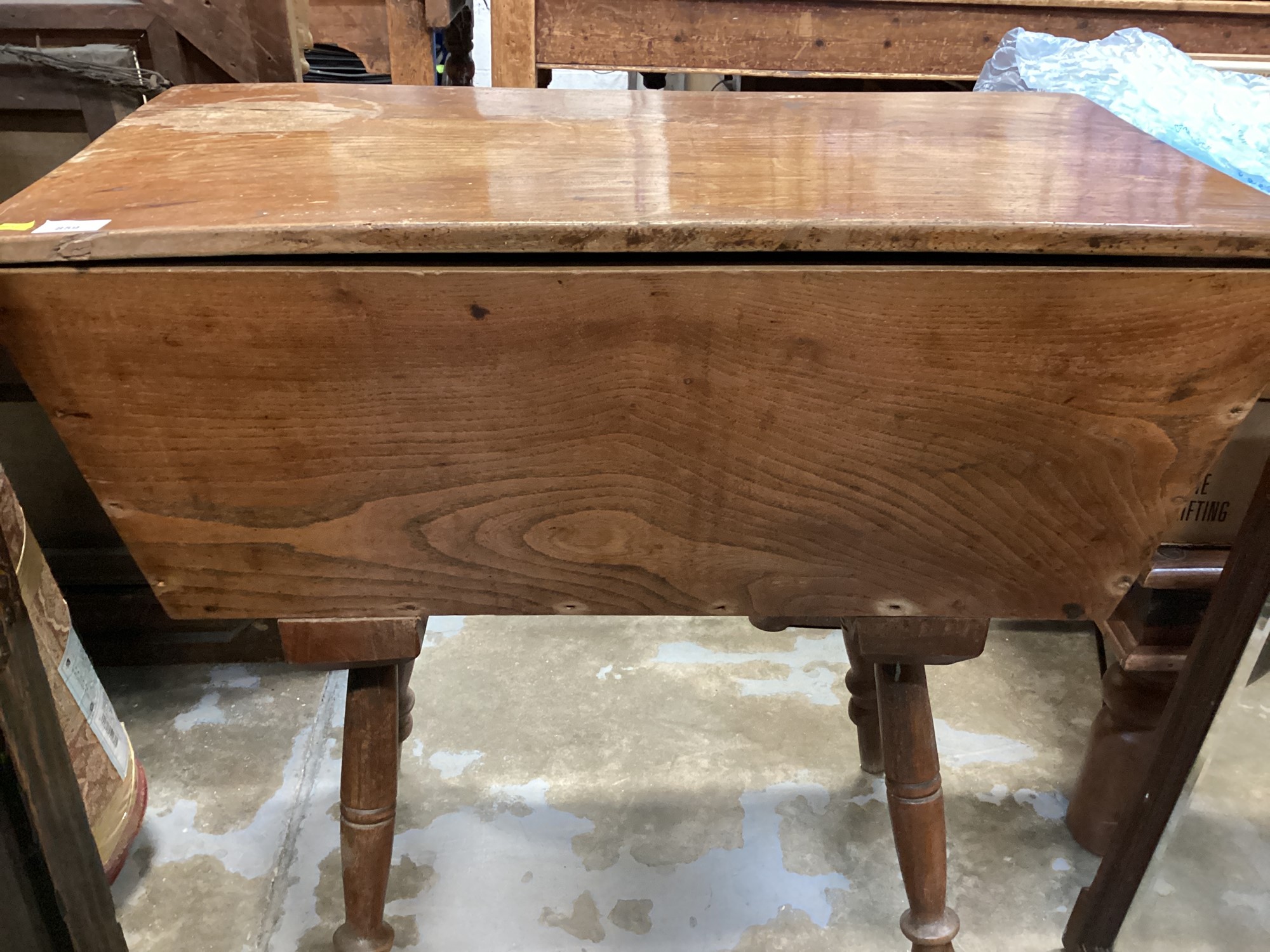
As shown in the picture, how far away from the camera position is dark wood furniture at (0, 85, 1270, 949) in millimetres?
682

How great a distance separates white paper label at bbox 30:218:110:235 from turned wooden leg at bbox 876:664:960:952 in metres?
0.84

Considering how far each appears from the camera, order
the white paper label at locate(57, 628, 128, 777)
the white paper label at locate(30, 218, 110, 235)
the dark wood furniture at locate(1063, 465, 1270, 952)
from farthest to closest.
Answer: the white paper label at locate(57, 628, 128, 777) < the dark wood furniture at locate(1063, 465, 1270, 952) < the white paper label at locate(30, 218, 110, 235)

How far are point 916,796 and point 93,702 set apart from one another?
104 centimetres

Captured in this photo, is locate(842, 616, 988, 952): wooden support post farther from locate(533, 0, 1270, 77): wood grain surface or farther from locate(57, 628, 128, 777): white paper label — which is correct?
locate(533, 0, 1270, 77): wood grain surface

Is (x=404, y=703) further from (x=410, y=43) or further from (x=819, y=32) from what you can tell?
(x=819, y=32)

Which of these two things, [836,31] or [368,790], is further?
[836,31]

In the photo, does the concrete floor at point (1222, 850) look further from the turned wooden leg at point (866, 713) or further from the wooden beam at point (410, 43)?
the wooden beam at point (410, 43)

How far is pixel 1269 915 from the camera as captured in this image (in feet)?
3.75

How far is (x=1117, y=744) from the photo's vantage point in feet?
4.17

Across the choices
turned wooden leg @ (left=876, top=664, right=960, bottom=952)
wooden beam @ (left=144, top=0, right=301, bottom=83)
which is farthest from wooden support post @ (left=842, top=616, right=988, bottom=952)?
wooden beam @ (left=144, top=0, right=301, bottom=83)

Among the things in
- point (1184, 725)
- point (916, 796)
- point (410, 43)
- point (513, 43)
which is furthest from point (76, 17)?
point (1184, 725)

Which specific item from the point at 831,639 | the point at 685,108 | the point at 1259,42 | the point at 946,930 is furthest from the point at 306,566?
the point at 1259,42

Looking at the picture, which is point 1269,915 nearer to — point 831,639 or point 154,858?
point 831,639

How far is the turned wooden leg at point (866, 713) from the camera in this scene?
1.32 metres
